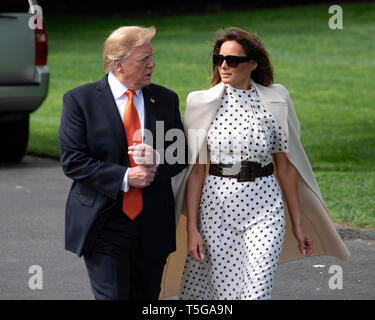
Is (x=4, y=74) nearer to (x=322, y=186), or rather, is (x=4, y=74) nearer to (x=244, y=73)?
(x=322, y=186)

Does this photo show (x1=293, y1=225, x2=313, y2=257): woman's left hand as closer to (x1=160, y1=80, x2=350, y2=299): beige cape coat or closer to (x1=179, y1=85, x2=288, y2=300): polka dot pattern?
(x1=160, y1=80, x2=350, y2=299): beige cape coat

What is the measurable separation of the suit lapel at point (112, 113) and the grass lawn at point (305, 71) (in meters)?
0.83

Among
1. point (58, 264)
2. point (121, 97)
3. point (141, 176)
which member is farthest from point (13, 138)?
point (141, 176)

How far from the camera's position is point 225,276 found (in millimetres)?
5094

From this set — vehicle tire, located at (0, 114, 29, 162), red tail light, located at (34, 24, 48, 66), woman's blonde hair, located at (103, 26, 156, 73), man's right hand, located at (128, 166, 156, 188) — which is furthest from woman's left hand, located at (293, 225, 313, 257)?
vehicle tire, located at (0, 114, 29, 162)

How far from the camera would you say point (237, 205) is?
5.04m

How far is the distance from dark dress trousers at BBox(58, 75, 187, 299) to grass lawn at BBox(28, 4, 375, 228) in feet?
2.92

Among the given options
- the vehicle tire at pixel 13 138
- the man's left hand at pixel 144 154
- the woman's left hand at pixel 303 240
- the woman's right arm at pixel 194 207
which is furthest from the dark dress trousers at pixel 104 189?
the vehicle tire at pixel 13 138

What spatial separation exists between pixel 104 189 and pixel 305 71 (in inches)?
754

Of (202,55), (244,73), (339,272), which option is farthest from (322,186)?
(202,55)

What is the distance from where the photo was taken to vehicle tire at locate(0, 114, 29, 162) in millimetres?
12062

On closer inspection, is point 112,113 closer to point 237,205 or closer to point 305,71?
point 237,205

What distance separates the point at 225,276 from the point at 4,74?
22.4 feet

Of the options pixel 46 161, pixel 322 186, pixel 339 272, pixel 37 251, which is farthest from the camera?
pixel 46 161
